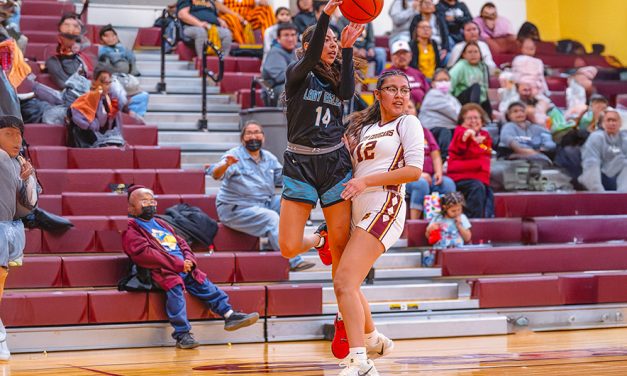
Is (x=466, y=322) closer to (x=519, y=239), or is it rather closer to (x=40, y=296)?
(x=519, y=239)

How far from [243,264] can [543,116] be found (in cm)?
440

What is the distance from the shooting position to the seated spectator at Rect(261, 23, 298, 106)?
385 inches

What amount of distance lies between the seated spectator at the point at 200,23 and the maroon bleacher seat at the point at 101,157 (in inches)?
107

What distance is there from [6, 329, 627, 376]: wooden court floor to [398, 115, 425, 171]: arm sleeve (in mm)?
1118

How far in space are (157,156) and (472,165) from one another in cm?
262

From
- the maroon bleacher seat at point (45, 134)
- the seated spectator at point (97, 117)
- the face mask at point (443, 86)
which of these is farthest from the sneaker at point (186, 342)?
the face mask at point (443, 86)

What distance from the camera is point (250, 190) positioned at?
7.92 meters

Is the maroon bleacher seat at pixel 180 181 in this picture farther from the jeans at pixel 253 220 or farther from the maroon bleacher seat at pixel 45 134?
the maroon bleacher seat at pixel 45 134

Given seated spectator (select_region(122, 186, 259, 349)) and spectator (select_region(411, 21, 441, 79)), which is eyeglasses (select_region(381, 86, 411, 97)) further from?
spectator (select_region(411, 21, 441, 79))

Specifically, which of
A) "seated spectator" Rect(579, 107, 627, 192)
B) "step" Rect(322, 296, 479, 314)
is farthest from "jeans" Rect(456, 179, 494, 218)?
"seated spectator" Rect(579, 107, 627, 192)

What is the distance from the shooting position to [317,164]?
4957mm

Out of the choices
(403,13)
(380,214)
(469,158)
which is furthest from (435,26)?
(380,214)

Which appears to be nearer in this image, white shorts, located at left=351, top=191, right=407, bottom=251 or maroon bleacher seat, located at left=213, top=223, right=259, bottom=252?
white shorts, located at left=351, top=191, right=407, bottom=251

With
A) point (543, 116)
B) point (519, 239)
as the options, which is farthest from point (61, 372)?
point (543, 116)
